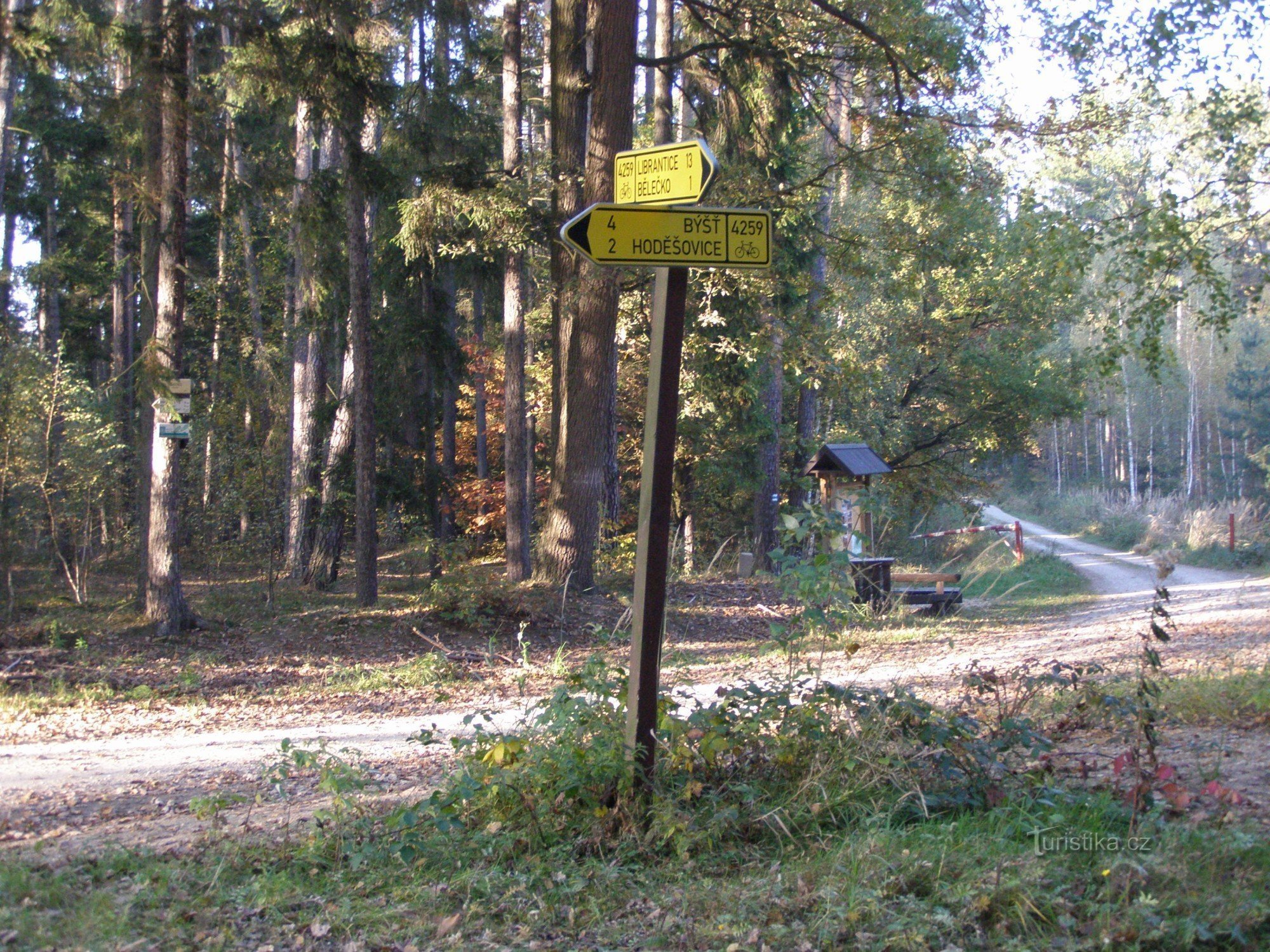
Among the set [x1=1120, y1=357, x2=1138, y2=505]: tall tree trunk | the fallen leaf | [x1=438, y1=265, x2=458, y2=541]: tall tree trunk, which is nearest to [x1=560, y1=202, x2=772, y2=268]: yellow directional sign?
the fallen leaf

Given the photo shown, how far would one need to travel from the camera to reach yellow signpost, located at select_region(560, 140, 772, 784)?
4598 millimetres

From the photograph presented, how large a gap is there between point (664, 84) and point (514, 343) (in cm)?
507

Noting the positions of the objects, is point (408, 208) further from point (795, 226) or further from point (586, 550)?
point (795, 226)

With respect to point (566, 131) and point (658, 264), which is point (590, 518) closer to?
point (566, 131)

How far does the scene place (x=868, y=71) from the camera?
12758 millimetres

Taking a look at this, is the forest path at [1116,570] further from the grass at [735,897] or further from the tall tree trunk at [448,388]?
the tall tree trunk at [448,388]

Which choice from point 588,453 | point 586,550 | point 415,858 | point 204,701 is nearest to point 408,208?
point 588,453

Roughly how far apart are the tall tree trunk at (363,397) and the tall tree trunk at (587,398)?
2.51 meters

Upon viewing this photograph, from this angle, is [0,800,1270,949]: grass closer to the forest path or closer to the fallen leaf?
the fallen leaf

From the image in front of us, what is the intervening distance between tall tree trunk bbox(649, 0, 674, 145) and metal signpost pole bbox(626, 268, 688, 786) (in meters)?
11.3

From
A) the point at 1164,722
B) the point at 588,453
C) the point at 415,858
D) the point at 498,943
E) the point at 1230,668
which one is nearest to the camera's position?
the point at 498,943

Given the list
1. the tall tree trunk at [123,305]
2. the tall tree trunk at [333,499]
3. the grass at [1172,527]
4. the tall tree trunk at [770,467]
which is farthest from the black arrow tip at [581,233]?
the tall tree trunk at [770,467]

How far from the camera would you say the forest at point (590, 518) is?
165 inches

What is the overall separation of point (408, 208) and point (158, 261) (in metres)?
3.35
